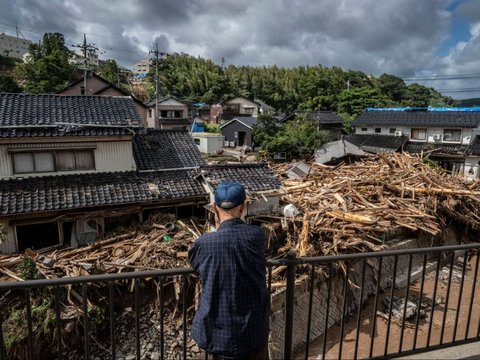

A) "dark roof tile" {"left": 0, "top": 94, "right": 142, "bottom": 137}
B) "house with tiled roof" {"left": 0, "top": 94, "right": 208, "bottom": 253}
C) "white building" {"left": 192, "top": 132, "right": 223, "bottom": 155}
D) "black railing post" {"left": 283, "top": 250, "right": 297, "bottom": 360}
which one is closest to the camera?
"black railing post" {"left": 283, "top": 250, "right": 297, "bottom": 360}

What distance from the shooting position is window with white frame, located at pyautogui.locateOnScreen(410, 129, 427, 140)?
97.0 ft

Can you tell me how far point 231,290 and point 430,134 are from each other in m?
31.9

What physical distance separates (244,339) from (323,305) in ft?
29.2

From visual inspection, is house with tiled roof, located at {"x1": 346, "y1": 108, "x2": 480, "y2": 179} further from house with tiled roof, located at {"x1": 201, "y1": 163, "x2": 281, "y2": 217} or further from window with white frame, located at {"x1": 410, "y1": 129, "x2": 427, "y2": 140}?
house with tiled roof, located at {"x1": 201, "y1": 163, "x2": 281, "y2": 217}

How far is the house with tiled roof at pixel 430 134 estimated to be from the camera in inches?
1013

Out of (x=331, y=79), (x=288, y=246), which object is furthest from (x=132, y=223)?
(x=331, y=79)

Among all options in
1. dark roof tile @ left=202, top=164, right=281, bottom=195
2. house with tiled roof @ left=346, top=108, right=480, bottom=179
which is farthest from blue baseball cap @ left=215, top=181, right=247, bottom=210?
house with tiled roof @ left=346, top=108, right=480, bottom=179

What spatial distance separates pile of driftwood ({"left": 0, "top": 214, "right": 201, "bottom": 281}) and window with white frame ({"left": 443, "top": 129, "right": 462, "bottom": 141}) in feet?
83.0

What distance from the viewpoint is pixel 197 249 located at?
7.45 ft

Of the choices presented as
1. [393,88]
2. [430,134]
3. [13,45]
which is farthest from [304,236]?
[13,45]

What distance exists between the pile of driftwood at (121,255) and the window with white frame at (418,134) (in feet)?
84.3

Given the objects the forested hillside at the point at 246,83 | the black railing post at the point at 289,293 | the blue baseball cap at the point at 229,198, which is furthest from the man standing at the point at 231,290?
the forested hillside at the point at 246,83

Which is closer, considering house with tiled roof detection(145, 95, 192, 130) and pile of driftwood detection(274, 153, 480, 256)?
pile of driftwood detection(274, 153, 480, 256)

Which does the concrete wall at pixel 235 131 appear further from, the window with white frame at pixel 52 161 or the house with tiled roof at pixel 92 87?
the window with white frame at pixel 52 161
